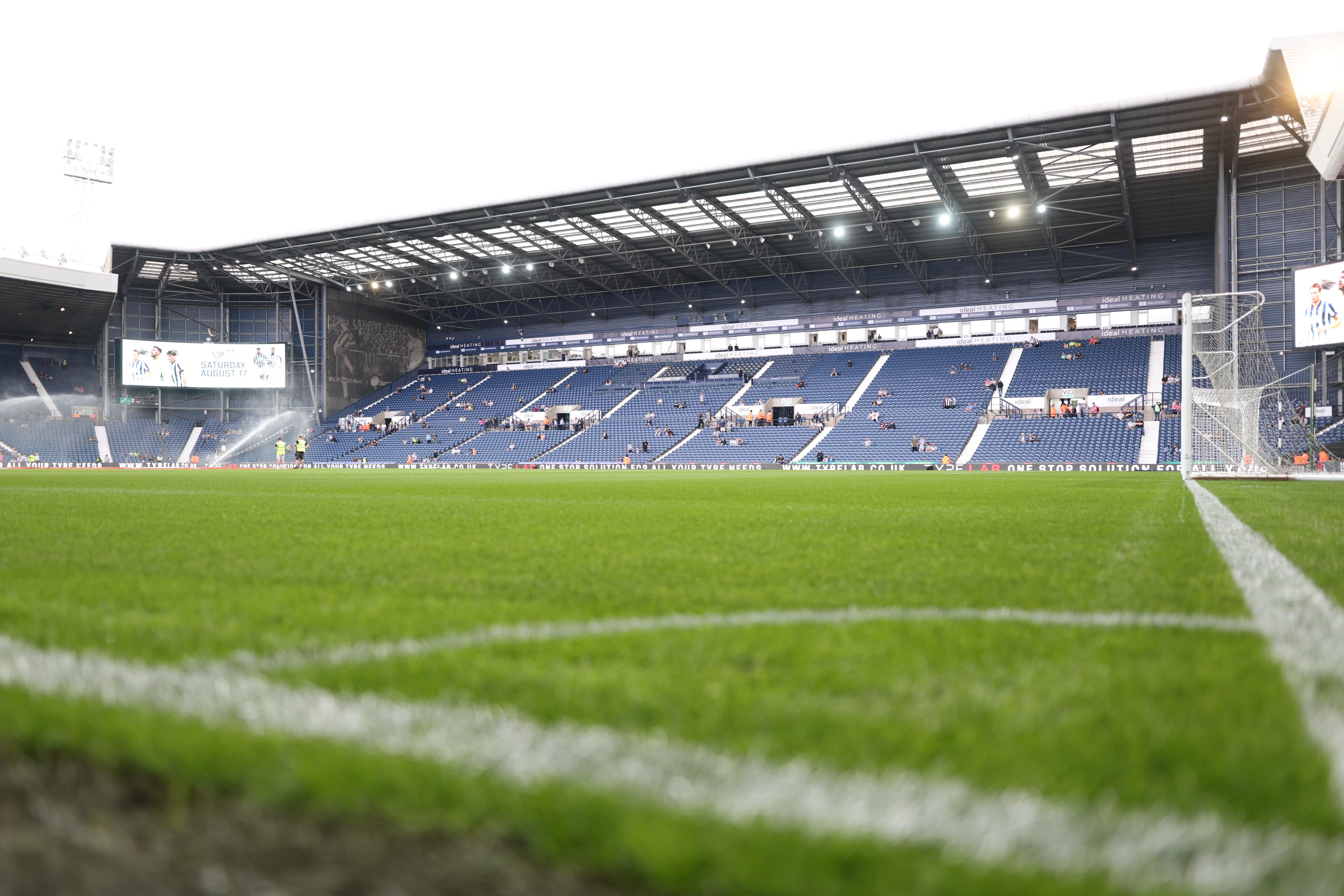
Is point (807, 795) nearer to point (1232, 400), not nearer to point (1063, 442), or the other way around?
point (1232, 400)

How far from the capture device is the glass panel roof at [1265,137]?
23.7 meters

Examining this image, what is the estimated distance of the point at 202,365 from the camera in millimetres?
41875

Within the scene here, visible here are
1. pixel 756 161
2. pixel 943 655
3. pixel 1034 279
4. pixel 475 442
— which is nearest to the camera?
pixel 943 655

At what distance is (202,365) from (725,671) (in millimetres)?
47962

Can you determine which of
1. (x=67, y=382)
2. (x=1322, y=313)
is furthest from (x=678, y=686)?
(x=67, y=382)

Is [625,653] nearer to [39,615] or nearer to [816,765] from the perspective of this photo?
[816,765]

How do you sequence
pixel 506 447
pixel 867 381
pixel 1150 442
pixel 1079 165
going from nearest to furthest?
pixel 1079 165 → pixel 1150 442 → pixel 867 381 → pixel 506 447

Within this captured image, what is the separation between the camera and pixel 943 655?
1.66 metres

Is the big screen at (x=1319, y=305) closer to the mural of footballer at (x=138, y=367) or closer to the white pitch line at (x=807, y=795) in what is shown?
the white pitch line at (x=807, y=795)

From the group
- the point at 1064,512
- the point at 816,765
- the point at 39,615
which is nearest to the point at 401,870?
the point at 816,765

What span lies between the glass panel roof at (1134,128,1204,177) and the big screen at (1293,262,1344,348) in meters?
6.00

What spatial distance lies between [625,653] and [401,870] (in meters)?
0.88

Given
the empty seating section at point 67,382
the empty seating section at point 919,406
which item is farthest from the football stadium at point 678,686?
the empty seating section at point 67,382

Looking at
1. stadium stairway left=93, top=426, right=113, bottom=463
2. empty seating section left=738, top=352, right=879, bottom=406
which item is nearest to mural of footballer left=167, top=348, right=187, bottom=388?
stadium stairway left=93, top=426, right=113, bottom=463
